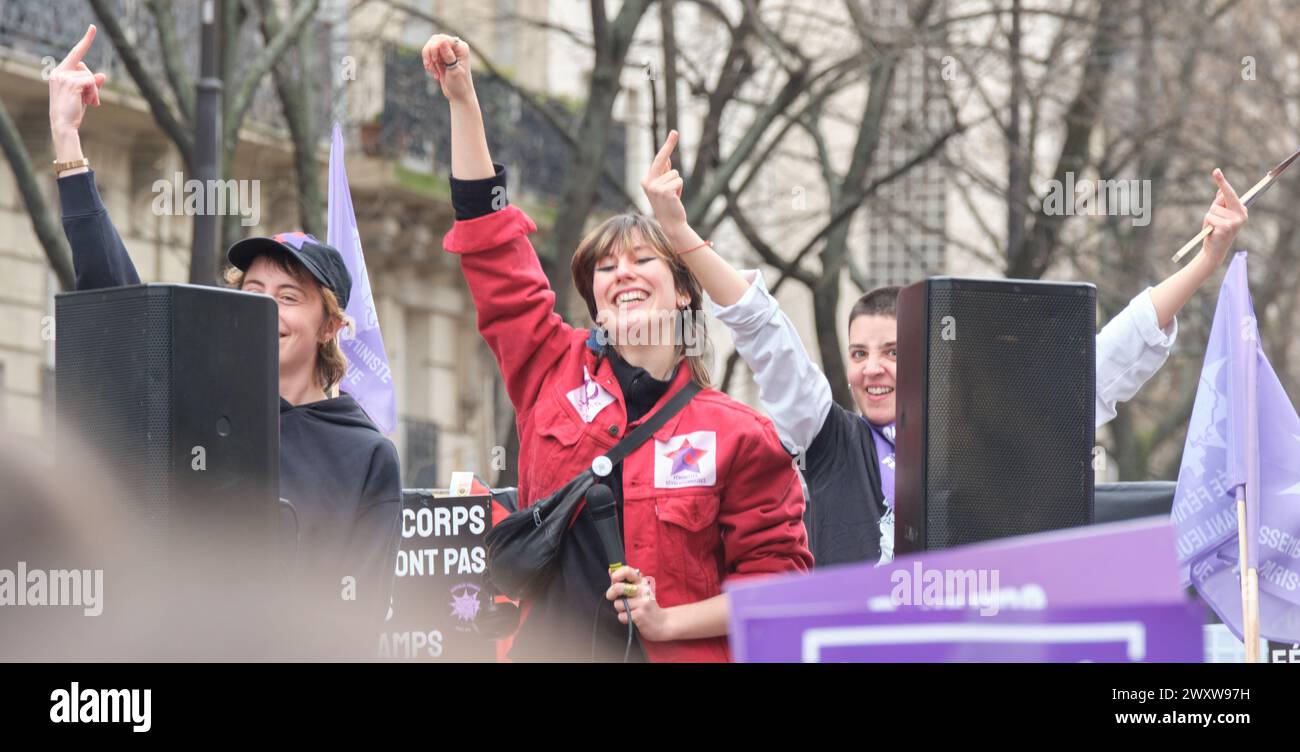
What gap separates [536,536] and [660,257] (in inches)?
30.2

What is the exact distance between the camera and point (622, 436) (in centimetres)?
417

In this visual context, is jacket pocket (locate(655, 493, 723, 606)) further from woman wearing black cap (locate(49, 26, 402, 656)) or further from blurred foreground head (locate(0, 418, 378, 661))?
blurred foreground head (locate(0, 418, 378, 661))

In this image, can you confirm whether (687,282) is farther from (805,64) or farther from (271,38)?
(805,64)

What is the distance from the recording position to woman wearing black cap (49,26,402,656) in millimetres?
4047

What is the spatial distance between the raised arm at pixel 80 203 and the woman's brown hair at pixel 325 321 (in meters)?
0.42

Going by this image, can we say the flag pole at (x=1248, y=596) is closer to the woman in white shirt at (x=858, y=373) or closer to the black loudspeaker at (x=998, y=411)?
the woman in white shirt at (x=858, y=373)

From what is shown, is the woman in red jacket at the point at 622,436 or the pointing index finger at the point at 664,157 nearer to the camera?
the woman in red jacket at the point at 622,436

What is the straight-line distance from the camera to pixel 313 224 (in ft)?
36.7

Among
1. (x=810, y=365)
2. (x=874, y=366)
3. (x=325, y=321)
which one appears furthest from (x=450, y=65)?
(x=874, y=366)

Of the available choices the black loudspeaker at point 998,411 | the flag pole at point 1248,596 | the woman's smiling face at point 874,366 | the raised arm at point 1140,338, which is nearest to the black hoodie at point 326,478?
the black loudspeaker at point 998,411

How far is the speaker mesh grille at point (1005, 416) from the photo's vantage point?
3.92 meters

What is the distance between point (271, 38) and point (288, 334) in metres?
7.31

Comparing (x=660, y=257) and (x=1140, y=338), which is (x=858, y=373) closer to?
(x=1140, y=338)
